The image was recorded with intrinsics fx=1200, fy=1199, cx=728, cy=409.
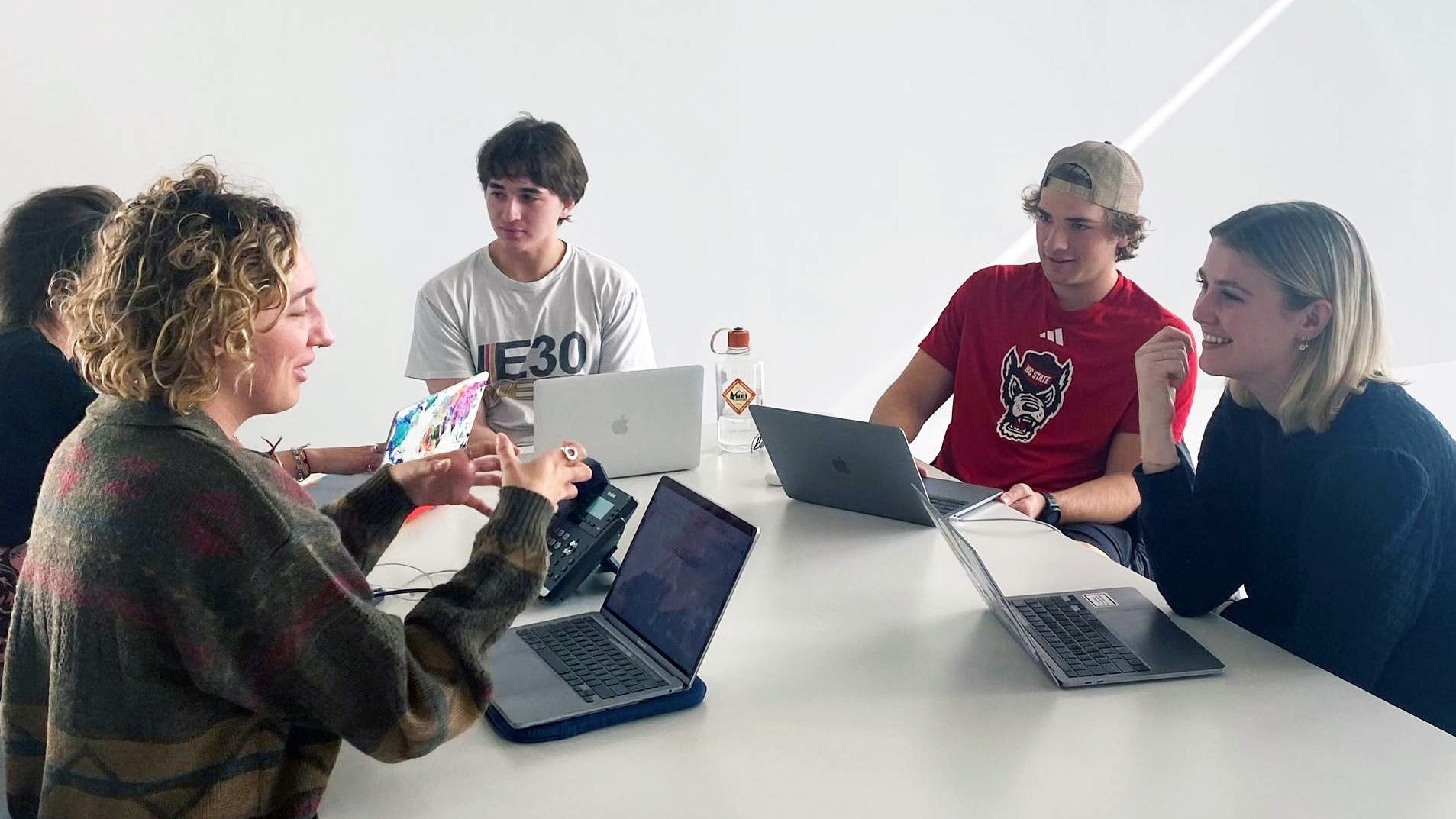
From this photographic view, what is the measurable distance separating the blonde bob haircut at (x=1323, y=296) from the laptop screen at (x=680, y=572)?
838 mm

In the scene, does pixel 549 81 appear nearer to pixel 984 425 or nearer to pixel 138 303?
pixel 984 425

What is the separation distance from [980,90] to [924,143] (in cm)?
27

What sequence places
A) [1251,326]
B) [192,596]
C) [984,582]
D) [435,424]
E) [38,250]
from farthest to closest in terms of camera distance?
[435,424], [38,250], [1251,326], [984,582], [192,596]

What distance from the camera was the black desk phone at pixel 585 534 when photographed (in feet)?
5.61

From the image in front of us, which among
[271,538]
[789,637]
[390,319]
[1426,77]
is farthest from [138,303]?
[1426,77]

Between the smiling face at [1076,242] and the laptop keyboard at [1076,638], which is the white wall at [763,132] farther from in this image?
the laptop keyboard at [1076,638]

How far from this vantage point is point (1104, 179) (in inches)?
100

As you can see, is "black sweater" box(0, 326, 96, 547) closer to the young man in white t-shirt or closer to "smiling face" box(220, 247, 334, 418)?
"smiling face" box(220, 247, 334, 418)

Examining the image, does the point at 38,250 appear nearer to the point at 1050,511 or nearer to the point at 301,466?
the point at 301,466

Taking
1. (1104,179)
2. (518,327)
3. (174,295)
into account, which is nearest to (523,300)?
(518,327)

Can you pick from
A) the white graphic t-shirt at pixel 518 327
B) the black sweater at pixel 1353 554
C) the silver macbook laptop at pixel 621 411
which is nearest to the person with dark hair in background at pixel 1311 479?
the black sweater at pixel 1353 554

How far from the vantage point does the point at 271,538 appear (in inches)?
42.5

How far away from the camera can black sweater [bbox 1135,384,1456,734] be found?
1503 mm

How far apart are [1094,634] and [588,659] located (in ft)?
2.15
